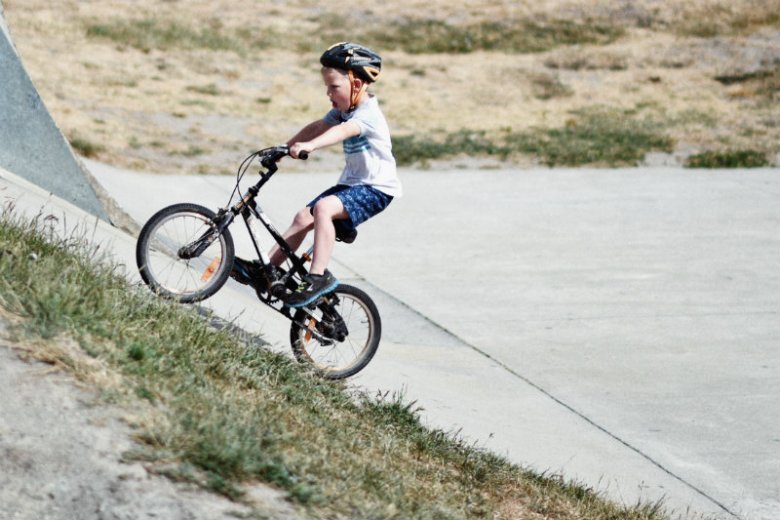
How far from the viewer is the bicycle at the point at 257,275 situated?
21.3 ft

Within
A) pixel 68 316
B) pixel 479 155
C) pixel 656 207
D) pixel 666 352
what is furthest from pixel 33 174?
pixel 479 155

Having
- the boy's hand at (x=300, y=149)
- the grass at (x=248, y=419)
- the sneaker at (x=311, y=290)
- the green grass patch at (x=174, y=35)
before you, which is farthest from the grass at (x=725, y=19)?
the grass at (x=248, y=419)

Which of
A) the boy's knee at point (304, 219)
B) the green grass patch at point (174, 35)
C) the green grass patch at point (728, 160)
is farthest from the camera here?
the green grass patch at point (174, 35)

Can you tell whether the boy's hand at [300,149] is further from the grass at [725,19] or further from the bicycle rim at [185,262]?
the grass at [725,19]

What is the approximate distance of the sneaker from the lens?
6.48m

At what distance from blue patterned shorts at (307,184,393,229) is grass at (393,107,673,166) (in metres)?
11.6

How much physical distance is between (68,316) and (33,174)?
4.23m

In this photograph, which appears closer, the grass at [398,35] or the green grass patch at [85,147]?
the green grass patch at [85,147]

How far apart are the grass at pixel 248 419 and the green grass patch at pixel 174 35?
24310 millimetres

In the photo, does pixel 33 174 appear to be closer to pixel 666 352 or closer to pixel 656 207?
pixel 666 352

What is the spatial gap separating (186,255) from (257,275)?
0.44m

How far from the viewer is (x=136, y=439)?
4117 mm

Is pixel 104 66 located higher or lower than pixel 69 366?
higher

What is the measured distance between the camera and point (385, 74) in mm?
29531
